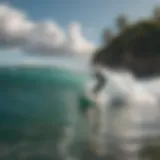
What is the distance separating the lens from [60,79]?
4.39 feet

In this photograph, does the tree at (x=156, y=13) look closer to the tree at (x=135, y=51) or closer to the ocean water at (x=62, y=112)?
the tree at (x=135, y=51)

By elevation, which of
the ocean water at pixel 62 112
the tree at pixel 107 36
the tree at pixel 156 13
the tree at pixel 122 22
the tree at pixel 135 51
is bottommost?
the ocean water at pixel 62 112

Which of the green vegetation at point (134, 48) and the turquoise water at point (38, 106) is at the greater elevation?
the green vegetation at point (134, 48)

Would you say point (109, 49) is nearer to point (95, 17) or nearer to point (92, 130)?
point (95, 17)

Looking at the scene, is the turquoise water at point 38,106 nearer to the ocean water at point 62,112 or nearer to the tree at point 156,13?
the ocean water at point 62,112

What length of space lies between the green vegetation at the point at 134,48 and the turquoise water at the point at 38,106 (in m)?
0.14

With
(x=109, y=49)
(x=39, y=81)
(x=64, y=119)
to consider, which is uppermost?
(x=109, y=49)

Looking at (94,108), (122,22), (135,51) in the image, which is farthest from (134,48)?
(94,108)

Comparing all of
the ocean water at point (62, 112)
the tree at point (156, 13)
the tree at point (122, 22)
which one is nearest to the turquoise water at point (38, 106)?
the ocean water at point (62, 112)

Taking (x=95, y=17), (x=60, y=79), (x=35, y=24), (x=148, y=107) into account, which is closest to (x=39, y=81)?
(x=60, y=79)

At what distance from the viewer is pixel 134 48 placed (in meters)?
1.37

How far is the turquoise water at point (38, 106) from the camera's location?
1302mm

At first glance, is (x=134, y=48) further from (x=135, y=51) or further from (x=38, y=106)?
(x=38, y=106)

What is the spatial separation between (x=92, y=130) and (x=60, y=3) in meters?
0.53
